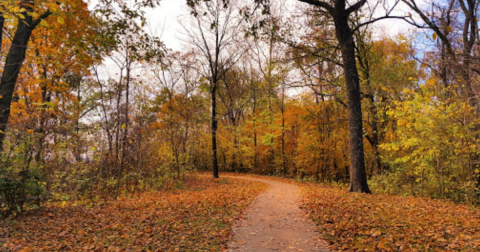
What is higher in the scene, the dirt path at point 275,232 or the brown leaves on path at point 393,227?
the brown leaves on path at point 393,227

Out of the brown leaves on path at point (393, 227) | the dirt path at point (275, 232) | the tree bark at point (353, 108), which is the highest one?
the tree bark at point (353, 108)

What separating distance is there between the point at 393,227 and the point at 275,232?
233 centimetres

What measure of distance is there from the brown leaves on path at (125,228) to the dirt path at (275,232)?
0.35 meters

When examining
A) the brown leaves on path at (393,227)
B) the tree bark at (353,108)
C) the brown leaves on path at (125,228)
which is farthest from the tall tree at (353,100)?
the brown leaves on path at (125,228)

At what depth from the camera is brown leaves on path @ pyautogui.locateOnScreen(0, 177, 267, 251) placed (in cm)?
476

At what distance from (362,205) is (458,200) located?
618 cm

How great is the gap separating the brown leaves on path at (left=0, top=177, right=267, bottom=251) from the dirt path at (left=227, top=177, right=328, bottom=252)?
35cm

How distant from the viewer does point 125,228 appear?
19.2ft

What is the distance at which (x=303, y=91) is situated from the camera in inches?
866

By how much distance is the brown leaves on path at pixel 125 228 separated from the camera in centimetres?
476

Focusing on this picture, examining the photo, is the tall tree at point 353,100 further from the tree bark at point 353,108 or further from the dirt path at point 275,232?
the dirt path at point 275,232

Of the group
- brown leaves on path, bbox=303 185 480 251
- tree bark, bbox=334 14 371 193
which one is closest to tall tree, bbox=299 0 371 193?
tree bark, bbox=334 14 371 193

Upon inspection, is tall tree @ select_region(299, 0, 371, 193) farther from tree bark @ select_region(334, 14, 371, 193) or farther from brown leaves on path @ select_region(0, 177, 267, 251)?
brown leaves on path @ select_region(0, 177, 267, 251)

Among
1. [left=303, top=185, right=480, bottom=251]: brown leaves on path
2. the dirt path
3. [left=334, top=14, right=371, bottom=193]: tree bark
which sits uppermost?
[left=334, top=14, right=371, bottom=193]: tree bark
